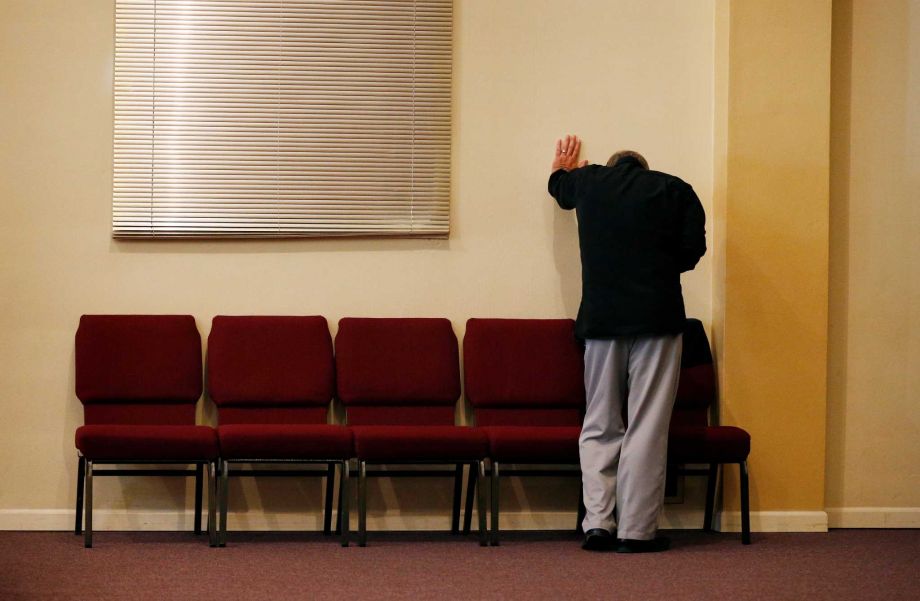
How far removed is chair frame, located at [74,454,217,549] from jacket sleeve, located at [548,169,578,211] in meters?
2.03

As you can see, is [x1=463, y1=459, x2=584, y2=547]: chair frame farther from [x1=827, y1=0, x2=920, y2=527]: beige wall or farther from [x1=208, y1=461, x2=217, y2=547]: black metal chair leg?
[x1=827, y1=0, x2=920, y2=527]: beige wall

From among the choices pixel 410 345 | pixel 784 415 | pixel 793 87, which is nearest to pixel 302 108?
pixel 410 345

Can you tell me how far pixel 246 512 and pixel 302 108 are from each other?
200 centimetres

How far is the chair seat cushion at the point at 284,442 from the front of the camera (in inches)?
198

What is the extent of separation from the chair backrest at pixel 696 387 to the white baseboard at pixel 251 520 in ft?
2.44

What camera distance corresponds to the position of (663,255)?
5191 millimetres

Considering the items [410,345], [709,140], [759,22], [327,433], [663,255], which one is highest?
[759,22]

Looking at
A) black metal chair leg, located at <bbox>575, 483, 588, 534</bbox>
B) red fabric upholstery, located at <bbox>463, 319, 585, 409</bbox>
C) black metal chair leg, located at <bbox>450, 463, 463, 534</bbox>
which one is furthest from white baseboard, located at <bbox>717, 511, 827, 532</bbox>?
black metal chair leg, located at <bbox>450, 463, 463, 534</bbox>

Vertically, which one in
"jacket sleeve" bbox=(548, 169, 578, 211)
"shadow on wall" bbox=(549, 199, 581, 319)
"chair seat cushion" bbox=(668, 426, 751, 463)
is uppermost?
"jacket sleeve" bbox=(548, 169, 578, 211)

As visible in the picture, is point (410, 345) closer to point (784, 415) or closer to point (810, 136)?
point (784, 415)

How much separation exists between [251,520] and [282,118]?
1976 millimetres

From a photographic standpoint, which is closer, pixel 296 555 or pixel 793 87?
pixel 296 555

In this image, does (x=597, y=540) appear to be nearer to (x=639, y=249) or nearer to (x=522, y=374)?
(x=522, y=374)

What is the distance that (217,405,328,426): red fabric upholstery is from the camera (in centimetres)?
559
